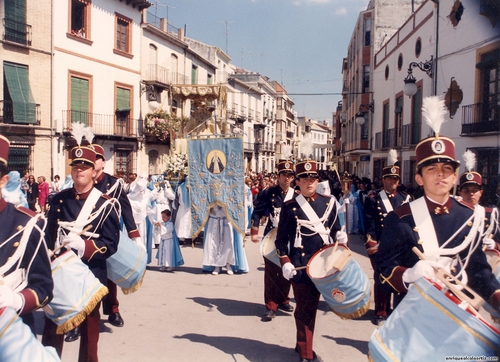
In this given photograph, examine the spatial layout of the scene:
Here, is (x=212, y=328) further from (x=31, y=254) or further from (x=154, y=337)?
(x=31, y=254)

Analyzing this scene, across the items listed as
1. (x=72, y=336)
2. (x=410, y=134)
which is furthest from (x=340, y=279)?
(x=410, y=134)

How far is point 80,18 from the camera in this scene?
22391mm

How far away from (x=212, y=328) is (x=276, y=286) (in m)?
1.08

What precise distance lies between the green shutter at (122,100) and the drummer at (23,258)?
23.0m

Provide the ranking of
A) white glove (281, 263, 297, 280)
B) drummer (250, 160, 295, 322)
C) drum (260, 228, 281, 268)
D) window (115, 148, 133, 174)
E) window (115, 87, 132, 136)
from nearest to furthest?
white glove (281, 263, 297, 280), drum (260, 228, 281, 268), drummer (250, 160, 295, 322), window (115, 148, 133, 174), window (115, 87, 132, 136)

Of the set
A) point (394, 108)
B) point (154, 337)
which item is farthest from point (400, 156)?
point (154, 337)

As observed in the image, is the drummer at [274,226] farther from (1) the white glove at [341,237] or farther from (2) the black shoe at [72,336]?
(2) the black shoe at [72,336]

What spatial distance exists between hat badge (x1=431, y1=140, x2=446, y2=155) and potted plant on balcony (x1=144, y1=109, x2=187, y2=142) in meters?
23.6

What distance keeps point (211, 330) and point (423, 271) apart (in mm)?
3655

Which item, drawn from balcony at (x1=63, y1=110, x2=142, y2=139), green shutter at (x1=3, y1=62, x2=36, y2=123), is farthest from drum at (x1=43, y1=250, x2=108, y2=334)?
balcony at (x1=63, y1=110, x2=142, y2=139)

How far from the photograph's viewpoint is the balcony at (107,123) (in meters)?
21.7

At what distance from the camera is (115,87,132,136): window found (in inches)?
977

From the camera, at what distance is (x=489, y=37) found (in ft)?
40.8

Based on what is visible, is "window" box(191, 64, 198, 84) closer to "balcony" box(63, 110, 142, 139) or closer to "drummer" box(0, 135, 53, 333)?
"balcony" box(63, 110, 142, 139)
